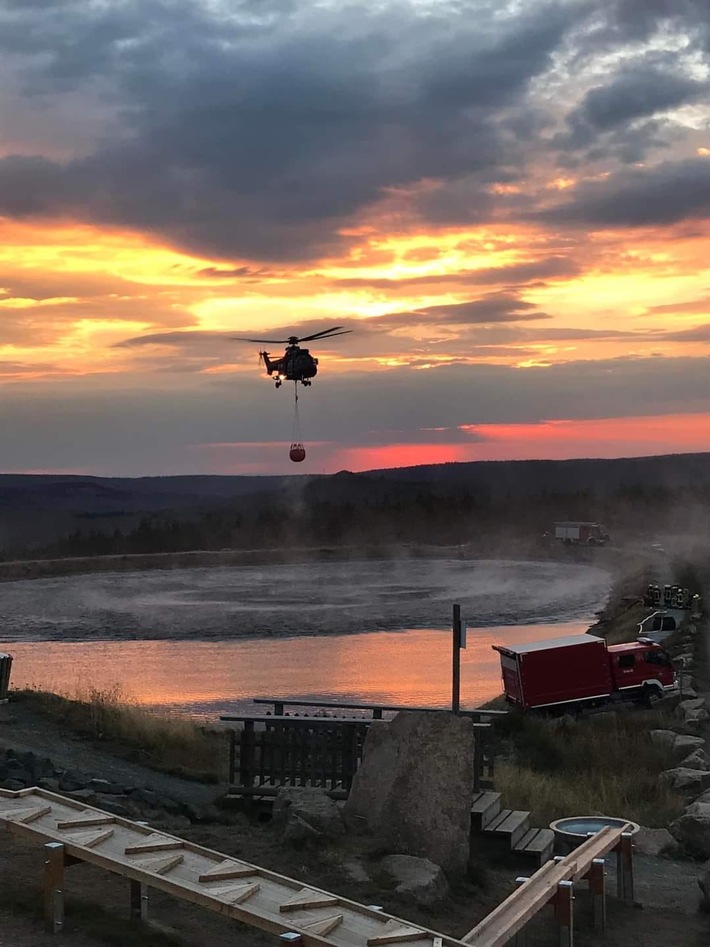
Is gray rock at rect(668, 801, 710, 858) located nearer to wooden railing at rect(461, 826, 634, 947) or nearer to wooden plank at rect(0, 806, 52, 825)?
wooden railing at rect(461, 826, 634, 947)

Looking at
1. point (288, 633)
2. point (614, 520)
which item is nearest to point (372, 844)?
point (288, 633)

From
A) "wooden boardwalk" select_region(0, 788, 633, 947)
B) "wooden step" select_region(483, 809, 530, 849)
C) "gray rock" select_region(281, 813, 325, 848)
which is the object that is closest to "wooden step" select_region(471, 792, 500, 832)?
"wooden step" select_region(483, 809, 530, 849)

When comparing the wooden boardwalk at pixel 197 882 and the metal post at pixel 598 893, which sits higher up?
the wooden boardwalk at pixel 197 882

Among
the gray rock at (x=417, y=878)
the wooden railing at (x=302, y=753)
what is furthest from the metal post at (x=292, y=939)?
the wooden railing at (x=302, y=753)

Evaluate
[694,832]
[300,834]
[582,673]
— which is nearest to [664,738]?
[582,673]

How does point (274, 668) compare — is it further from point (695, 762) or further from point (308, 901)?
point (308, 901)

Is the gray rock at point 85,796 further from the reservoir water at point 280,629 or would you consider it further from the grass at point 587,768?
the reservoir water at point 280,629
